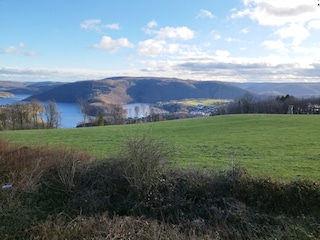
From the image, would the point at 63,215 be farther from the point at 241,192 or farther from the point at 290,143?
the point at 290,143

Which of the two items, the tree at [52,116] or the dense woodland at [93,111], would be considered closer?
the dense woodland at [93,111]

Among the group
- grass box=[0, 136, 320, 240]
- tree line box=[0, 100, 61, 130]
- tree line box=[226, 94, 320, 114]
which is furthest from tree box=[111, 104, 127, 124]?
grass box=[0, 136, 320, 240]

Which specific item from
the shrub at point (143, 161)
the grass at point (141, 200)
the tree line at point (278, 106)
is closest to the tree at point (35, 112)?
the tree line at point (278, 106)

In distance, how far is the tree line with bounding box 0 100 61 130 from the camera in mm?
67750

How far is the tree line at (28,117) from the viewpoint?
6775 centimetres

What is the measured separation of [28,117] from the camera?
73.9 meters

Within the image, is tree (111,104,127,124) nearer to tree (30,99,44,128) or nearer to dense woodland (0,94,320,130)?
dense woodland (0,94,320,130)

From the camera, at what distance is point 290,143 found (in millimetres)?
23562

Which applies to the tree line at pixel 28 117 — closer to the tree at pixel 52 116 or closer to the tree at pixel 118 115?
the tree at pixel 52 116

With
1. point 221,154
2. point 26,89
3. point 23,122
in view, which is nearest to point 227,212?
point 221,154

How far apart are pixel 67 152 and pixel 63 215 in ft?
14.3

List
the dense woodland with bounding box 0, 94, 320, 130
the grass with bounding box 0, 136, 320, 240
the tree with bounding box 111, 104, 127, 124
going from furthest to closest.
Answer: the tree with bounding box 111, 104, 127, 124
the dense woodland with bounding box 0, 94, 320, 130
the grass with bounding box 0, 136, 320, 240

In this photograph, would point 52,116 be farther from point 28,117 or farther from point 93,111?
point 93,111

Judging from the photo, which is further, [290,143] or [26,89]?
[26,89]
